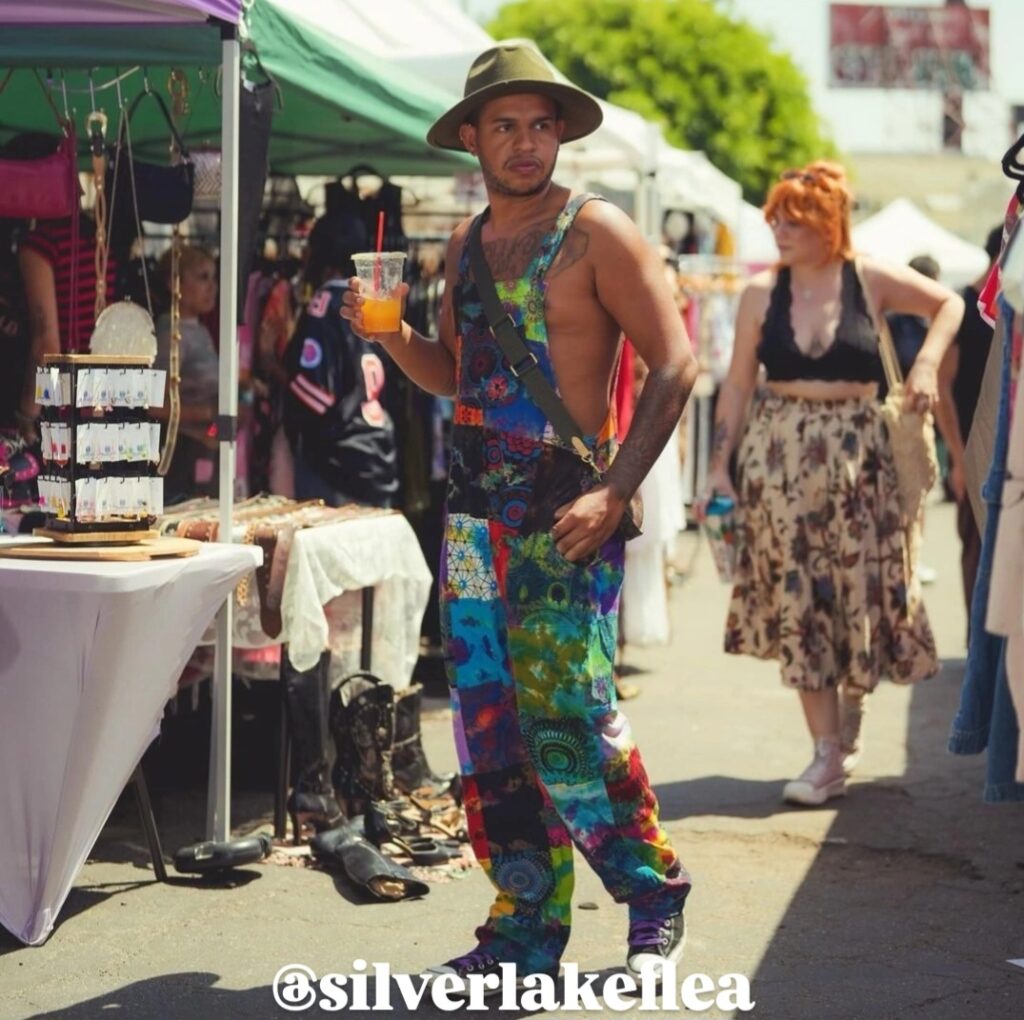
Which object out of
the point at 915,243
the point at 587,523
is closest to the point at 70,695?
the point at 587,523

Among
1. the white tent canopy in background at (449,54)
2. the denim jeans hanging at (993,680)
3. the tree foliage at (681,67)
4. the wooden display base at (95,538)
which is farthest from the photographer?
the tree foliage at (681,67)

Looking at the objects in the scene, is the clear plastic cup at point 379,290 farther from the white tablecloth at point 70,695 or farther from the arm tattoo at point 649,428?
the white tablecloth at point 70,695

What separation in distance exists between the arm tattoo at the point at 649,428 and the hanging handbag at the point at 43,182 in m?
2.52

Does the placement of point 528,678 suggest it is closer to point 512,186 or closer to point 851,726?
point 512,186

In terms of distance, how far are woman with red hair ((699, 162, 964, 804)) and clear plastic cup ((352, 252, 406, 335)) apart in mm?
2386

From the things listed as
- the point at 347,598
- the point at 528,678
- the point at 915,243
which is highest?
the point at 915,243

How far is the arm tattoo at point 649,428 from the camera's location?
416 cm

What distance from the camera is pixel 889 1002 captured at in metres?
4.31

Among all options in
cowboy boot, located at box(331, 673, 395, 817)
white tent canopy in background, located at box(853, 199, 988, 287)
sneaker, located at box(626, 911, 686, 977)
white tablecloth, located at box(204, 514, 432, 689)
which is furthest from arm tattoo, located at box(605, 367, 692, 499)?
white tent canopy in background, located at box(853, 199, 988, 287)

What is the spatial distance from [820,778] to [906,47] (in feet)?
262

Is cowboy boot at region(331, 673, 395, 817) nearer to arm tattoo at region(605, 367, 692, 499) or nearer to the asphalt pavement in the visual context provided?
the asphalt pavement

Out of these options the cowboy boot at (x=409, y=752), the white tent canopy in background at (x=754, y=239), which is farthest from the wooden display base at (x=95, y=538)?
the white tent canopy in background at (x=754, y=239)

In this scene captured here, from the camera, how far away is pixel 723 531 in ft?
→ 21.9

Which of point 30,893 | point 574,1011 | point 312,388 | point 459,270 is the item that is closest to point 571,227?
point 459,270
